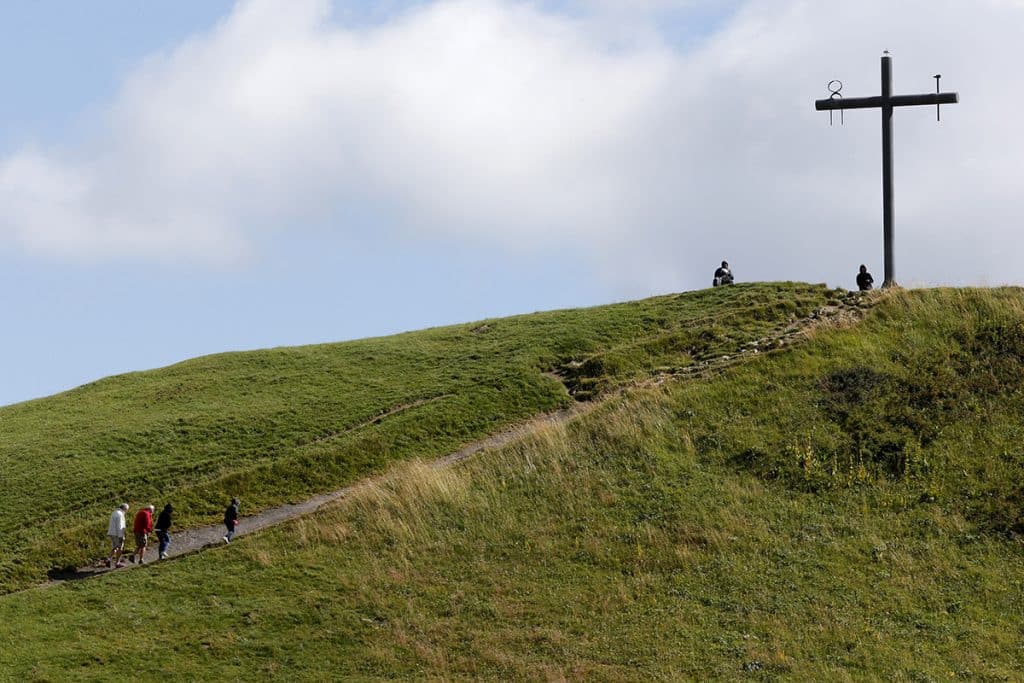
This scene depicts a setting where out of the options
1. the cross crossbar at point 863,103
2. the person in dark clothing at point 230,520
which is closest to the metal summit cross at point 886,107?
the cross crossbar at point 863,103

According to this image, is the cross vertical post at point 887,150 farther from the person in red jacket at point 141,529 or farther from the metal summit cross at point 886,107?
the person in red jacket at point 141,529

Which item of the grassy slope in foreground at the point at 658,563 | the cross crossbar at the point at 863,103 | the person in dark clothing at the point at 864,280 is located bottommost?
the grassy slope in foreground at the point at 658,563

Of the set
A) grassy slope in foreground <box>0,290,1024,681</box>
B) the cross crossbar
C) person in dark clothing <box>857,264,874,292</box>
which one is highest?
the cross crossbar

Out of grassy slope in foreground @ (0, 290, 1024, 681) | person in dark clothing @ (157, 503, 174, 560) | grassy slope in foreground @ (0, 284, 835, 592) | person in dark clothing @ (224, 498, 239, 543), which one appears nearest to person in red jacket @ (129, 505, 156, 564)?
person in dark clothing @ (157, 503, 174, 560)

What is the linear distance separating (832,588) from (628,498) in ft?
17.0

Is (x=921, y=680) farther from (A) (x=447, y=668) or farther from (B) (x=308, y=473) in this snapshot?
(B) (x=308, y=473)

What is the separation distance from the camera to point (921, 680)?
71.7 ft

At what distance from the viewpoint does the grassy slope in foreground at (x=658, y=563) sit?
2289 centimetres

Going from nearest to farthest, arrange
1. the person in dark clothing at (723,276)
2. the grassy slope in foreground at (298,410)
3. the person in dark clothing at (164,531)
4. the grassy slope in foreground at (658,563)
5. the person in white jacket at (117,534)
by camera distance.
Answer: the grassy slope in foreground at (658,563) → the person in white jacket at (117,534) → the person in dark clothing at (164,531) → the grassy slope in foreground at (298,410) → the person in dark clothing at (723,276)

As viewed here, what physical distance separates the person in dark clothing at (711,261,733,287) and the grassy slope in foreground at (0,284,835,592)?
4.18 feet

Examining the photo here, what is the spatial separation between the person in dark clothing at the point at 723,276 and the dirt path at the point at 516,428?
5.48m

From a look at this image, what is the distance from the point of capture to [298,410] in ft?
121

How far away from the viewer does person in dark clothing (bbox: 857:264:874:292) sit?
134 ft

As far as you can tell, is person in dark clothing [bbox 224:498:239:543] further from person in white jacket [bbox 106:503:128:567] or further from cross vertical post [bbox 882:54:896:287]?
cross vertical post [bbox 882:54:896:287]
